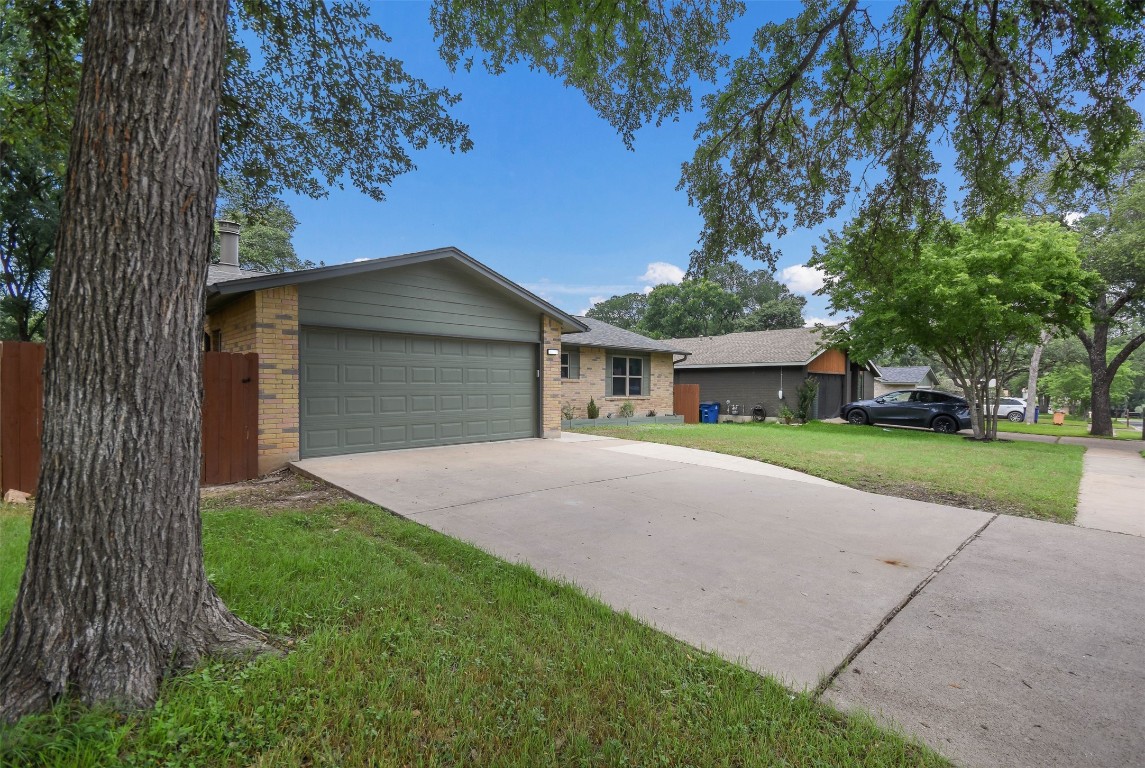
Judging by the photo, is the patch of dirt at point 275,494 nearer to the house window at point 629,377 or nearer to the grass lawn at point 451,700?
the grass lawn at point 451,700

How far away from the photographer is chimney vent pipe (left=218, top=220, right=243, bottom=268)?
11.7 metres

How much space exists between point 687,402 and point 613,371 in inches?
162

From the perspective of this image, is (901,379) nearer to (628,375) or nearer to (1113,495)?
(628,375)

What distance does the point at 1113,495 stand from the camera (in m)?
6.76

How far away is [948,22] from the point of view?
19.0 feet

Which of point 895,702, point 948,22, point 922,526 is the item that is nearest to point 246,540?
point 895,702

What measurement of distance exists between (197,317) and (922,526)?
598cm

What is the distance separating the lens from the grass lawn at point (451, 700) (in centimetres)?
182

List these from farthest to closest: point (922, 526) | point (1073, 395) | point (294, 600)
A: point (1073, 395), point (922, 526), point (294, 600)

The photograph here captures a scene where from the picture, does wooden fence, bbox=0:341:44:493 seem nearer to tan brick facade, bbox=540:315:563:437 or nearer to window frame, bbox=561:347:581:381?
tan brick facade, bbox=540:315:563:437

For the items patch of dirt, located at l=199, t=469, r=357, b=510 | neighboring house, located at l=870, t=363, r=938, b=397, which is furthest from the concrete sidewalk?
neighboring house, located at l=870, t=363, r=938, b=397

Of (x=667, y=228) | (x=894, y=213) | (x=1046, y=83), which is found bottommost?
(x=894, y=213)

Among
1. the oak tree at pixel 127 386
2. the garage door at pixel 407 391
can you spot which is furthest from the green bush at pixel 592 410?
the oak tree at pixel 127 386

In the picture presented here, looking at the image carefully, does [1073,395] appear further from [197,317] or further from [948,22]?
[197,317]
